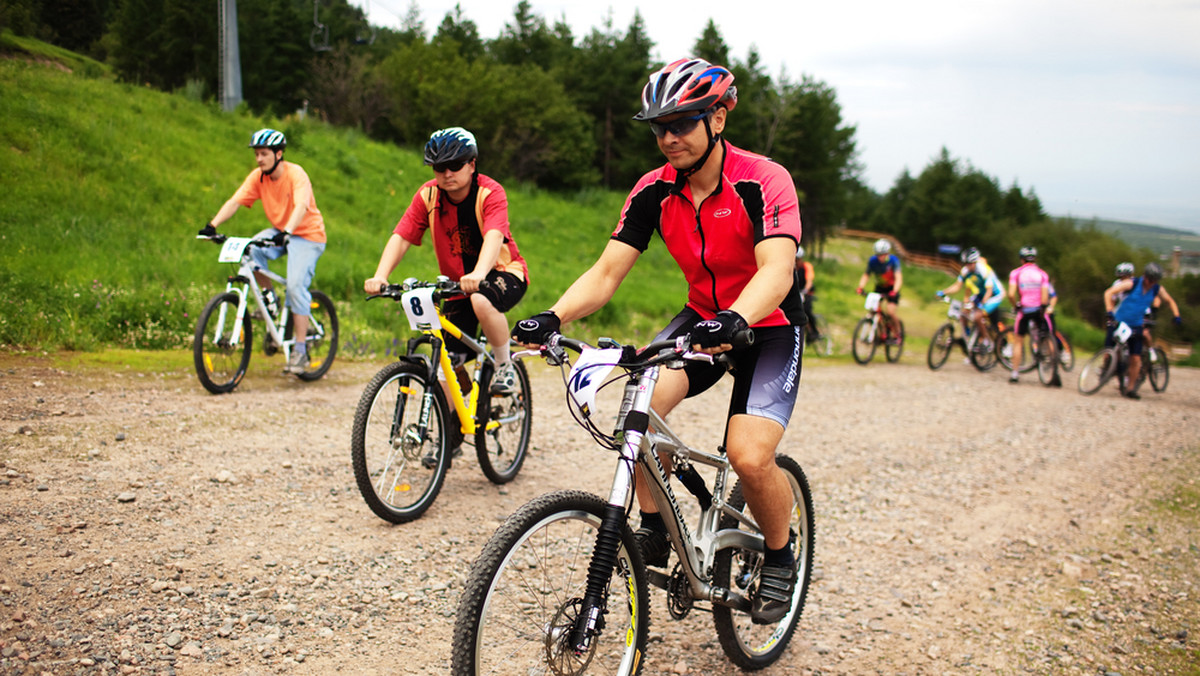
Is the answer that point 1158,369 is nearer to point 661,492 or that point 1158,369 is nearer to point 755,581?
point 755,581

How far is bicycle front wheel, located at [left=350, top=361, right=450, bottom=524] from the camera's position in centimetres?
483

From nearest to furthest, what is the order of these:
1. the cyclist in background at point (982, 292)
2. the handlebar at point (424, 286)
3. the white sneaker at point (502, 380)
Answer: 1. the handlebar at point (424, 286)
2. the white sneaker at point (502, 380)
3. the cyclist in background at point (982, 292)

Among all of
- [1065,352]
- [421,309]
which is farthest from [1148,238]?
[421,309]

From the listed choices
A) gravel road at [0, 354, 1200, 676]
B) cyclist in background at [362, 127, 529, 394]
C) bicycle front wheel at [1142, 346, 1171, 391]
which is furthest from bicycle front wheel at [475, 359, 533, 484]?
bicycle front wheel at [1142, 346, 1171, 391]

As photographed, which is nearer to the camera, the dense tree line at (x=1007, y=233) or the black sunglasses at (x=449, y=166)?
the black sunglasses at (x=449, y=166)

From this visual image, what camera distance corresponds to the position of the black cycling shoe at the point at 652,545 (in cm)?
319

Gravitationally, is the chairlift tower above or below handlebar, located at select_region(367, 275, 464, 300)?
above

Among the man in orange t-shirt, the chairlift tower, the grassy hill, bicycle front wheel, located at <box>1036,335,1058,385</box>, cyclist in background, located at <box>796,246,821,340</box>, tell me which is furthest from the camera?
the chairlift tower

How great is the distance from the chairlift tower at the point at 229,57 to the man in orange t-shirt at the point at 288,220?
1376 cm

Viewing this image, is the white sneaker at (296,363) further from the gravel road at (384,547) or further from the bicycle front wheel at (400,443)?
the bicycle front wheel at (400,443)

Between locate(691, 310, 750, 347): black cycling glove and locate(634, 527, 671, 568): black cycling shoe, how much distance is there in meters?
0.96

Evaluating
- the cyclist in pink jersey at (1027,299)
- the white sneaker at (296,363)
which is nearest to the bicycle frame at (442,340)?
the white sneaker at (296,363)

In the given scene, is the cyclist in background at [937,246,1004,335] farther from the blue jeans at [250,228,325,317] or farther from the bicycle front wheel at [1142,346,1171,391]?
the blue jeans at [250,228,325,317]

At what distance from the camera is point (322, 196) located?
2058cm
